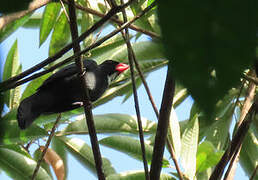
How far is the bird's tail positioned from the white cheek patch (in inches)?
18.2

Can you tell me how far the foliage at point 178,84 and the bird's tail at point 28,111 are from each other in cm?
9

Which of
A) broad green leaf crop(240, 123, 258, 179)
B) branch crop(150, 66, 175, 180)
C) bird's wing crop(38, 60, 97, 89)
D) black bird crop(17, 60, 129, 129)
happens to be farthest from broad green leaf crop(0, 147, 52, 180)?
broad green leaf crop(240, 123, 258, 179)

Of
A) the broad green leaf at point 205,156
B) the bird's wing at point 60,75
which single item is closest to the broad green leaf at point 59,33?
the bird's wing at point 60,75

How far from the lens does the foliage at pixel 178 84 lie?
0.88ft

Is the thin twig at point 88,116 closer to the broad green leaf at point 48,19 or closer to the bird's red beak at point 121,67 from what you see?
the broad green leaf at point 48,19

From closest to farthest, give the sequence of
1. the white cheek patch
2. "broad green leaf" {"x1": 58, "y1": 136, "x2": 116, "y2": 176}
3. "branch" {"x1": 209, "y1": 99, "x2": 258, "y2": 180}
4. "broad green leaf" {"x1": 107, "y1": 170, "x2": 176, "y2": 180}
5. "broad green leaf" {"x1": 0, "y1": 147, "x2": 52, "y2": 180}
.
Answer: "branch" {"x1": 209, "y1": 99, "x2": 258, "y2": 180}, "broad green leaf" {"x1": 107, "y1": 170, "x2": 176, "y2": 180}, "broad green leaf" {"x1": 0, "y1": 147, "x2": 52, "y2": 180}, "broad green leaf" {"x1": 58, "y1": 136, "x2": 116, "y2": 176}, the white cheek patch

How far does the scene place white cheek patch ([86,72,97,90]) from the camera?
3409mm

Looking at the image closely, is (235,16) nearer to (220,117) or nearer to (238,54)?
(238,54)

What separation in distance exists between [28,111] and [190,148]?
1.13m

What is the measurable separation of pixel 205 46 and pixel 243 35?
0.09 feet

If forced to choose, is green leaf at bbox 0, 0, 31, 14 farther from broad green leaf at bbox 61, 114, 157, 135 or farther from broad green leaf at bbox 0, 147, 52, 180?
broad green leaf at bbox 61, 114, 157, 135

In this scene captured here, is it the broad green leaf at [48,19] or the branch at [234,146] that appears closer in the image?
the branch at [234,146]

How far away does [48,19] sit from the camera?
10.5 ft

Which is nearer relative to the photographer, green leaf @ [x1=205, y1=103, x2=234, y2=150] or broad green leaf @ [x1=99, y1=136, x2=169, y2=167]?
broad green leaf @ [x1=99, y1=136, x2=169, y2=167]
